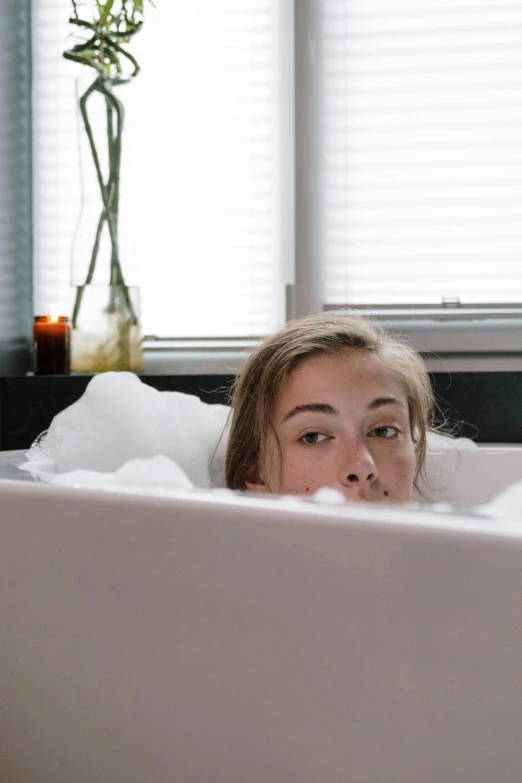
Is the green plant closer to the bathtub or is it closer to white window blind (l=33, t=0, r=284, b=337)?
white window blind (l=33, t=0, r=284, b=337)

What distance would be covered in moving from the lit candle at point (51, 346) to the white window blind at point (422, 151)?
23.2 inches

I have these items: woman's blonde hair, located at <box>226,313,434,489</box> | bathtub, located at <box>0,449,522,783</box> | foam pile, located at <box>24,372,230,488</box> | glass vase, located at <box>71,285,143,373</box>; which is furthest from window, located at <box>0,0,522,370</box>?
bathtub, located at <box>0,449,522,783</box>

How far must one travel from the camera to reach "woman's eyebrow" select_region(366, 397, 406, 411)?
102 centimetres

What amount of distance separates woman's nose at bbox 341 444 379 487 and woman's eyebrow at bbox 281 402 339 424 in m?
0.06

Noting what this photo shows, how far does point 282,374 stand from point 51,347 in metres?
0.89

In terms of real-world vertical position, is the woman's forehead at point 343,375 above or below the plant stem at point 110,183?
below

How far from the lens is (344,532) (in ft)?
1.81

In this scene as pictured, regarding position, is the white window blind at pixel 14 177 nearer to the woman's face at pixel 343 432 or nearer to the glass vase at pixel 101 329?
the glass vase at pixel 101 329

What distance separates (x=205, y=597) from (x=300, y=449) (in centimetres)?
41

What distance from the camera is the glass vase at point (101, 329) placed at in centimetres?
179

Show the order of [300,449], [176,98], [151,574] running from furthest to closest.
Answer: [176,98] < [300,449] < [151,574]

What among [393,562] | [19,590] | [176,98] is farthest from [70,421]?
[176,98]

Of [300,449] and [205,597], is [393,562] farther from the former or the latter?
[300,449]

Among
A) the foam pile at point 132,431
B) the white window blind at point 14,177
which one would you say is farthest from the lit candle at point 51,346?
the foam pile at point 132,431
